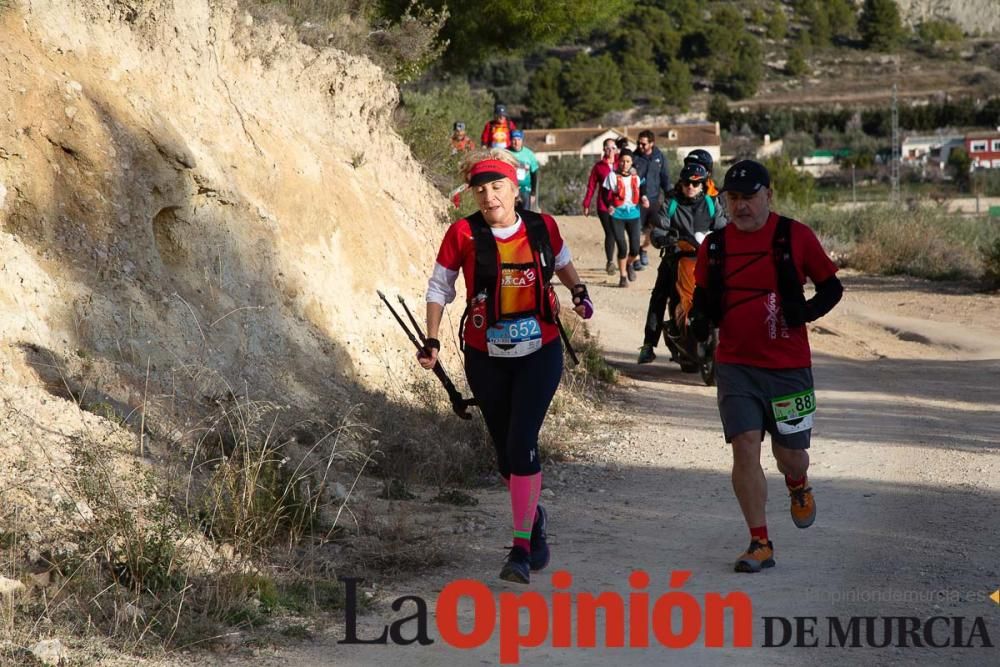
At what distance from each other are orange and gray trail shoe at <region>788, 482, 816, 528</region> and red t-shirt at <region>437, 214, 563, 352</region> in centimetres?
143

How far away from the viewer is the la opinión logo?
5484 mm

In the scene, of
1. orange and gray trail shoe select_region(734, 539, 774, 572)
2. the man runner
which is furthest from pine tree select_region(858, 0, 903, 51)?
orange and gray trail shoe select_region(734, 539, 774, 572)

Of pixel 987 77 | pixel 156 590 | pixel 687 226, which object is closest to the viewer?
pixel 156 590

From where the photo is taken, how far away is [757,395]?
21.3 feet

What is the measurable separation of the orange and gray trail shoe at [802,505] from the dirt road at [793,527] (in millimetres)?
184

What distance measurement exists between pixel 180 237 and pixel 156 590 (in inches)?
133

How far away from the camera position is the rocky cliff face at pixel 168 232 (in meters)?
7.13

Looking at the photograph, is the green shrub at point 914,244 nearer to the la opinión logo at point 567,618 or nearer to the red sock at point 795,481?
the red sock at point 795,481

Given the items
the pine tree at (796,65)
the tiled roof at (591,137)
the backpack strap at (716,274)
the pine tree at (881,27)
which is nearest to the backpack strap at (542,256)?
the backpack strap at (716,274)

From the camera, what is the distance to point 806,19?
102438 mm

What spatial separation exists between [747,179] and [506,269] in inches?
48.6

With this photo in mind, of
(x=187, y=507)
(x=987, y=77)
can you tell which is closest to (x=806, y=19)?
(x=987, y=77)

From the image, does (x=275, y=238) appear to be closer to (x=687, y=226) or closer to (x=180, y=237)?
(x=180, y=237)

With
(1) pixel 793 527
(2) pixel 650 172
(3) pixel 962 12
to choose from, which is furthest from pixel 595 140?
(3) pixel 962 12
